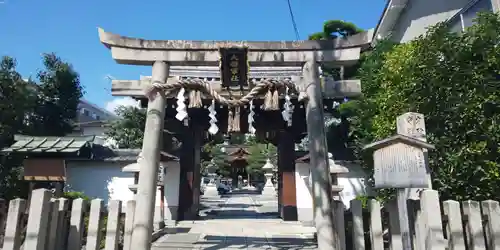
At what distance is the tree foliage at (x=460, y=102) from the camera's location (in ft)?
19.7

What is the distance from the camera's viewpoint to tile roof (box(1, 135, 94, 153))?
40.4ft

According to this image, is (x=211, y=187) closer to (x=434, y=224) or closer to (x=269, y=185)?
(x=269, y=185)

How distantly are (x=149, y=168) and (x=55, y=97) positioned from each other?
1573 centimetres

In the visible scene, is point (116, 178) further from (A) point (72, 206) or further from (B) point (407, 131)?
(B) point (407, 131)

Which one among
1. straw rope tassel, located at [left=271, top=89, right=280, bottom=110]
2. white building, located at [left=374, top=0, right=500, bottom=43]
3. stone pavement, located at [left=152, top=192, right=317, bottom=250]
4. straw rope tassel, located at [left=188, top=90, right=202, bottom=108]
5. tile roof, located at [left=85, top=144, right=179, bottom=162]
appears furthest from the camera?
tile roof, located at [left=85, top=144, right=179, bottom=162]

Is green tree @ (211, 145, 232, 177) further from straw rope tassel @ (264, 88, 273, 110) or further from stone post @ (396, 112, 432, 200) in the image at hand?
stone post @ (396, 112, 432, 200)

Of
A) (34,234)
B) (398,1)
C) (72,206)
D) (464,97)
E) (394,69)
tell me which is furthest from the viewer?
(398,1)

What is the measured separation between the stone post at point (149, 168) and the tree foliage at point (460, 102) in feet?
18.3

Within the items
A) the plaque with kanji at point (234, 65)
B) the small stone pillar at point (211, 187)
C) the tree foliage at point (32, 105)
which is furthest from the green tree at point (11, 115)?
the small stone pillar at point (211, 187)

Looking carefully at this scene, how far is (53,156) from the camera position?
498 inches

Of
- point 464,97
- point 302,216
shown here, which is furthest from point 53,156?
point 464,97

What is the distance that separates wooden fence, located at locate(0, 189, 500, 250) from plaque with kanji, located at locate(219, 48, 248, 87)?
2965 millimetres

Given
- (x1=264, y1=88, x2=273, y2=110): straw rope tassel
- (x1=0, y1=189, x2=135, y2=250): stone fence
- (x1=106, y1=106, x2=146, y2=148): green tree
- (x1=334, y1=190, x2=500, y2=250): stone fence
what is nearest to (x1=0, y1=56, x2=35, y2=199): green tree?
(x1=106, y1=106, x2=146, y2=148): green tree

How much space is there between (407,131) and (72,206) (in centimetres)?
591
